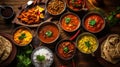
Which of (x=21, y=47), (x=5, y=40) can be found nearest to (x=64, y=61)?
(x=21, y=47)

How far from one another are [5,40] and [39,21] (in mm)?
1071

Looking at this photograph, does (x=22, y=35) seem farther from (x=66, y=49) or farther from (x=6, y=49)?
(x=66, y=49)

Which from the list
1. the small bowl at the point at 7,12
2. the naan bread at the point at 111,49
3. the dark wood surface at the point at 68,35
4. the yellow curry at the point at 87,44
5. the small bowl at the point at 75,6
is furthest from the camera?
the small bowl at the point at 7,12

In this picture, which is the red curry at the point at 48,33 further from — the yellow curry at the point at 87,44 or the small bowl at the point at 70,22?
the yellow curry at the point at 87,44

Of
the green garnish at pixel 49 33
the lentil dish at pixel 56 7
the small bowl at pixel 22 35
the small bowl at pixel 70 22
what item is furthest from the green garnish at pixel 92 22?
the small bowl at pixel 22 35

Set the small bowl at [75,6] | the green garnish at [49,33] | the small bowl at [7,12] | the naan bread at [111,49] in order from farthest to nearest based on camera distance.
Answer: the small bowl at [7,12], the small bowl at [75,6], the green garnish at [49,33], the naan bread at [111,49]

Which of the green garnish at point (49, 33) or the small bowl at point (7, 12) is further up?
the small bowl at point (7, 12)

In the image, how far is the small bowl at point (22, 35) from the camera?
6.23 meters

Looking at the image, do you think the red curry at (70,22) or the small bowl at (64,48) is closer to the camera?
the small bowl at (64,48)

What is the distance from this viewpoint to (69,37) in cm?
641

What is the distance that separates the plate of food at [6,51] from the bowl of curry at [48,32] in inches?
29.1

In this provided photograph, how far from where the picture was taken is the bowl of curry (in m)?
6.26

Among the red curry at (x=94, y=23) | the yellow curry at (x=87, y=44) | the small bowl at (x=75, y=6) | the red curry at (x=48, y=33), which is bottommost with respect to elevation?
the yellow curry at (x=87, y=44)

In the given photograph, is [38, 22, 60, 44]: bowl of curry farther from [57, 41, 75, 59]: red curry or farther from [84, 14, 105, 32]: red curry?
[84, 14, 105, 32]: red curry
